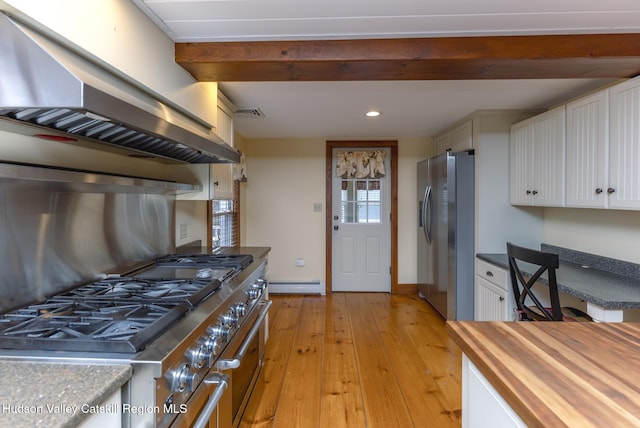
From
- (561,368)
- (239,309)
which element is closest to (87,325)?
(239,309)

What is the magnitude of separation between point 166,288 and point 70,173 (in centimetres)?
57

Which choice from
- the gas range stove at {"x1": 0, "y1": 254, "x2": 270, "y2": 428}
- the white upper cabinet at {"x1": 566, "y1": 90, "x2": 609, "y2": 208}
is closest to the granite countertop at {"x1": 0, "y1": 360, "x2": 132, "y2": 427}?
the gas range stove at {"x1": 0, "y1": 254, "x2": 270, "y2": 428}

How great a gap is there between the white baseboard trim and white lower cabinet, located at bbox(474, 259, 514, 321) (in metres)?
1.99

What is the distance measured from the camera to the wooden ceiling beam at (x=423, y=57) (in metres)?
1.63

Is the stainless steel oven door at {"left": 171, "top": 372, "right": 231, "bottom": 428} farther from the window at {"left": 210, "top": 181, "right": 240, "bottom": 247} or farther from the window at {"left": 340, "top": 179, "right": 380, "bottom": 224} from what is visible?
the window at {"left": 340, "top": 179, "right": 380, "bottom": 224}

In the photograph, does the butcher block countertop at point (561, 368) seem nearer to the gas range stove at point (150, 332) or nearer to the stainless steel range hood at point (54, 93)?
the gas range stove at point (150, 332)

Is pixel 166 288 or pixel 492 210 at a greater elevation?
pixel 492 210

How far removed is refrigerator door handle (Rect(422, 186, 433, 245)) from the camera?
373 centimetres

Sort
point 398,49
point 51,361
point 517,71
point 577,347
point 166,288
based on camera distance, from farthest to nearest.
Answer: point 517,71
point 398,49
point 166,288
point 577,347
point 51,361

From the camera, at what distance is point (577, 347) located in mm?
943

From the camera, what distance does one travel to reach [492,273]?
8.79 feet

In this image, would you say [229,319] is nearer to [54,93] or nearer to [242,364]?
[242,364]

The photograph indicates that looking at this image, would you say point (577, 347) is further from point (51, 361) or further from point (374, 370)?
point (374, 370)

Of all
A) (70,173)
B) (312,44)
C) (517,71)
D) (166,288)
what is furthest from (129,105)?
(517,71)
